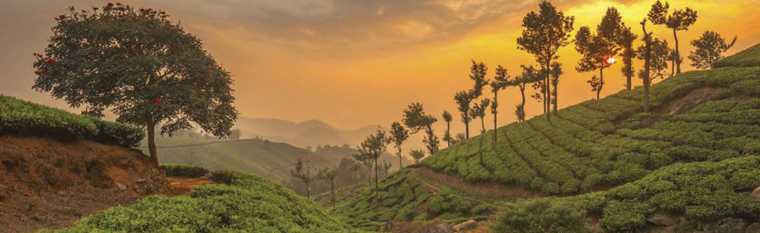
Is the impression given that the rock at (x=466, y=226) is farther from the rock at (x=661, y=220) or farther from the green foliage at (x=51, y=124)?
the green foliage at (x=51, y=124)

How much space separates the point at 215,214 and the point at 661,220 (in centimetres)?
2744

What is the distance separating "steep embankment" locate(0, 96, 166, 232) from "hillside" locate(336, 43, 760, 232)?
2250 centimetres

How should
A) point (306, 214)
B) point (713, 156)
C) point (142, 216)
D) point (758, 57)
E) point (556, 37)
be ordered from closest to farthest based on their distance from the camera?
1. point (142, 216)
2. point (306, 214)
3. point (713, 156)
4. point (758, 57)
5. point (556, 37)

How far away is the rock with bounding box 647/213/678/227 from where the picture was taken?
25.7 metres

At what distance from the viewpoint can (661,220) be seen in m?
26.0

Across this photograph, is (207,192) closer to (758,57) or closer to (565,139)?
(565,139)

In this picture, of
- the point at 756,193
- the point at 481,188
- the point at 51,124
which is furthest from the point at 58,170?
the point at 481,188

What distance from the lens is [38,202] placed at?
16.4m

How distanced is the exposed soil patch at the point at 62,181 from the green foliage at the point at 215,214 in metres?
2.22

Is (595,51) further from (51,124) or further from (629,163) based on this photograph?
(51,124)

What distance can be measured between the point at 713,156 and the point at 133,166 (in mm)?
43860

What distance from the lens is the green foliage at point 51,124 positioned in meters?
18.5

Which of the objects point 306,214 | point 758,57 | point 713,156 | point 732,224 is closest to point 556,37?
point 758,57

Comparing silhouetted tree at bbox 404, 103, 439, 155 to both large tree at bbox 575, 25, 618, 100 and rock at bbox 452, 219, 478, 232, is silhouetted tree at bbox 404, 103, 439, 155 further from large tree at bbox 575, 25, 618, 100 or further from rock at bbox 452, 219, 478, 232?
rock at bbox 452, 219, 478, 232
